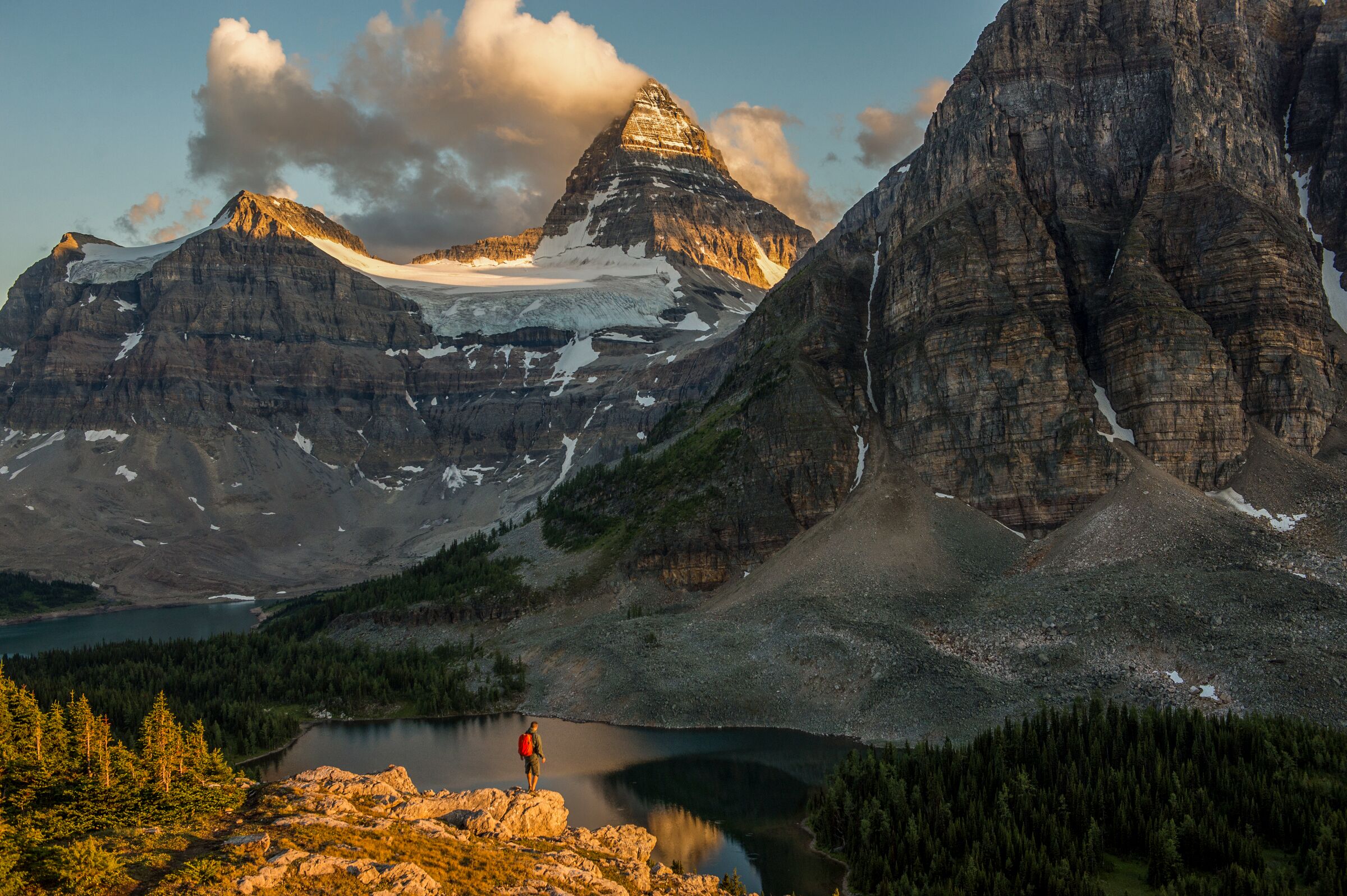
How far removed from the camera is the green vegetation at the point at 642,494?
11531 centimetres

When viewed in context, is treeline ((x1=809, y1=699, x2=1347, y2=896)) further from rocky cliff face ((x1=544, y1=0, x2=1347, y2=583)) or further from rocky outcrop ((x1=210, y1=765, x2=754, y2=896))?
rocky cliff face ((x1=544, y1=0, x2=1347, y2=583))

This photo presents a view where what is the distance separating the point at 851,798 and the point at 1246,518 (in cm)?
5660

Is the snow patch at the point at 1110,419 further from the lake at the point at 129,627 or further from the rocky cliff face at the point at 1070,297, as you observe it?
the lake at the point at 129,627

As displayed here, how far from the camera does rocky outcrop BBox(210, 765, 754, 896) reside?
28828 mm

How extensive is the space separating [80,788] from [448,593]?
7609 centimetres

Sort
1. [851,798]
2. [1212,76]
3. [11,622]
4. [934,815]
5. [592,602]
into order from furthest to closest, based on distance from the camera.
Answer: [11,622] < [1212,76] < [592,602] < [851,798] < [934,815]

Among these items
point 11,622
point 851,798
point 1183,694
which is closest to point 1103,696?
point 1183,694

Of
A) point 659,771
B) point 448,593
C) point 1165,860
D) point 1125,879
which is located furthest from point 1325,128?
point 1125,879

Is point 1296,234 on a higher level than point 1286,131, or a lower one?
lower

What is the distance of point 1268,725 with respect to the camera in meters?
54.6

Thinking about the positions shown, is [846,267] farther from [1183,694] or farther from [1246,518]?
[1183,694]

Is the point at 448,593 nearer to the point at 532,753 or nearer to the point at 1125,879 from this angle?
the point at 532,753

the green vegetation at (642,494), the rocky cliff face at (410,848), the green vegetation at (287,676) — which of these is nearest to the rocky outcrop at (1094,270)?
the green vegetation at (642,494)

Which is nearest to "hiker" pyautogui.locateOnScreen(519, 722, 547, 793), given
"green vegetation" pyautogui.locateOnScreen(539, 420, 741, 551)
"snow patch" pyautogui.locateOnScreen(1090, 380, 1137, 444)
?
"green vegetation" pyautogui.locateOnScreen(539, 420, 741, 551)
